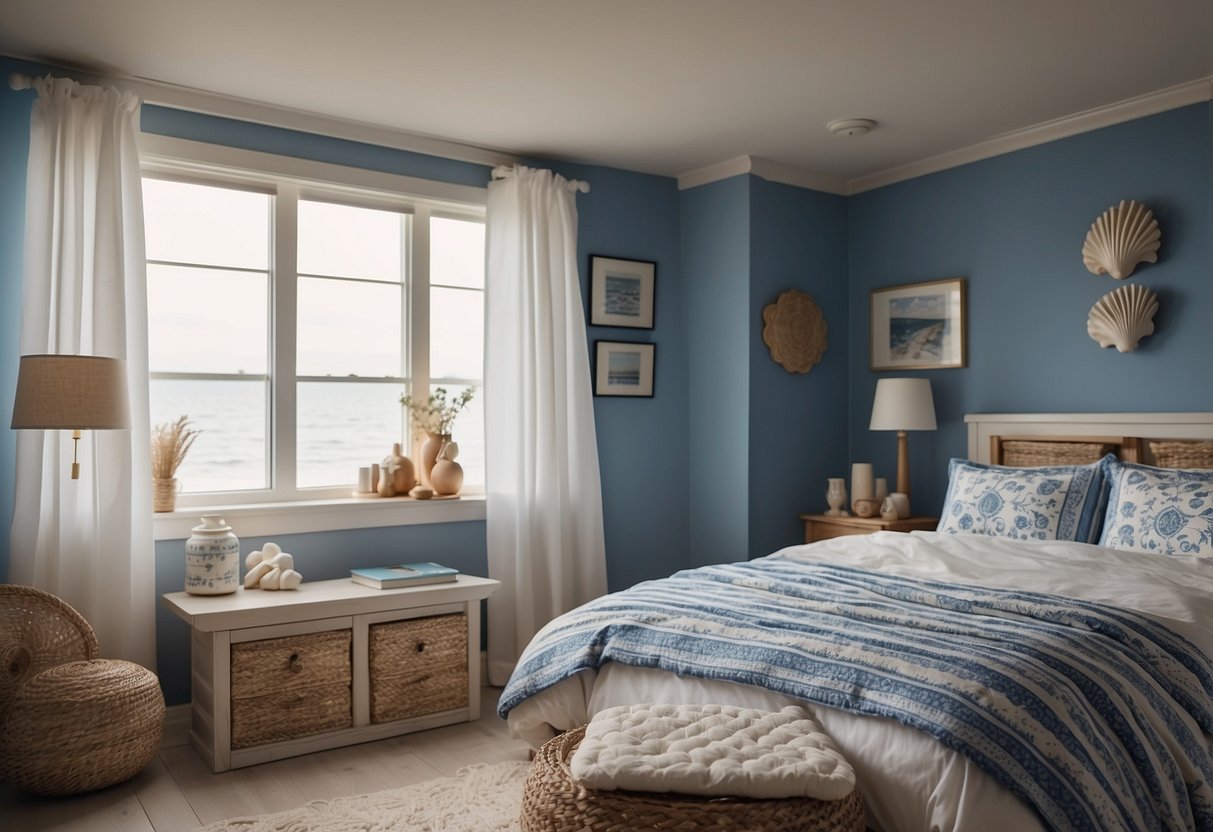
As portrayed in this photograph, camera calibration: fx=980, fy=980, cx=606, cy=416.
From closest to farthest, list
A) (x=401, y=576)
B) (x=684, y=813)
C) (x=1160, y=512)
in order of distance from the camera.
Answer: (x=684, y=813)
(x=1160, y=512)
(x=401, y=576)

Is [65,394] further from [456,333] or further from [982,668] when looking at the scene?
[982,668]

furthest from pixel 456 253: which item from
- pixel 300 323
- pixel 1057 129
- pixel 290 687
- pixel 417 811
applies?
pixel 1057 129

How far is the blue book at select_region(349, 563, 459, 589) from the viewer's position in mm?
3713

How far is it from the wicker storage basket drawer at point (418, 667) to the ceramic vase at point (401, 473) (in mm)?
702

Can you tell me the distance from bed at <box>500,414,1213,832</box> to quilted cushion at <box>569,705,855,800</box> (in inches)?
5.1

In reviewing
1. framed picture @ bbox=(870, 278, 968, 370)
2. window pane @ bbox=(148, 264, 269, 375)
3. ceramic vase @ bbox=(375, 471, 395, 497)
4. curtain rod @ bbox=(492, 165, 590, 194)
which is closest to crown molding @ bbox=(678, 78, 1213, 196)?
framed picture @ bbox=(870, 278, 968, 370)

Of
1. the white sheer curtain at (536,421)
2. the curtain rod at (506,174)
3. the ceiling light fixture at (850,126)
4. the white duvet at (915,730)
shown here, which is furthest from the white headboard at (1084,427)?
the curtain rod at (506,174)

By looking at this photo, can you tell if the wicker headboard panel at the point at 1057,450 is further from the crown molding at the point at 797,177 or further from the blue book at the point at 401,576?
the blue book at the point at 401,576

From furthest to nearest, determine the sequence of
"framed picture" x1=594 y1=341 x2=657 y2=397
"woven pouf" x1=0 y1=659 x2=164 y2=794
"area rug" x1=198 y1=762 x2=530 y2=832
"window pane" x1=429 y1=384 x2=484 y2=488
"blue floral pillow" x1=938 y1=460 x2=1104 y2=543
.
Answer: "framed picture" x1=594 y1=341 x2=657 y2=397 → "window pane" x1=429 y1=384 x2=484 y2=488 → "blue floral pillow" x1=938 y1=460 x2=1104 y2=543 → "woven pouf" x1=0 y1=659 x2=164 y2=794 → "area rug" x1=198 y1=762 x2=530 y2=832

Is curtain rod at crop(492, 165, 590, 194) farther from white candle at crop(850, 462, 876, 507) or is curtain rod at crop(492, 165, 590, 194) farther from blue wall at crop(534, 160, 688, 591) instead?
white candle at crop(850, 462, 876, 507)

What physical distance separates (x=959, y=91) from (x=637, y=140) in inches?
53.9

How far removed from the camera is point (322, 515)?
3994mm

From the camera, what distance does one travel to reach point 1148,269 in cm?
389

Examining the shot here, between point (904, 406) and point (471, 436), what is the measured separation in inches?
78.4
